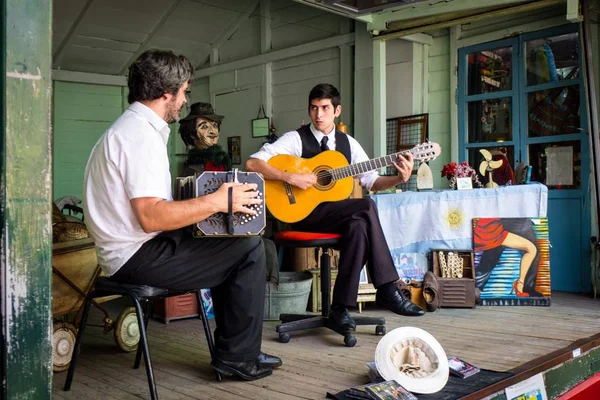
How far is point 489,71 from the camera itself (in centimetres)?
602

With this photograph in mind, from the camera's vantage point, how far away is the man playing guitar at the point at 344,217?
3.50m

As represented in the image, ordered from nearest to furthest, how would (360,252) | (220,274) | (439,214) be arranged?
(220,274) < (360,252) < (439,214)

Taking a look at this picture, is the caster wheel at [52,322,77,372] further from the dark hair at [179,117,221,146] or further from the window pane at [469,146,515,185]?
the window pane at [469,146,515,185]

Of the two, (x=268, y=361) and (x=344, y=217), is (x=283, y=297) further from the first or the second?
(x=268, y=361)

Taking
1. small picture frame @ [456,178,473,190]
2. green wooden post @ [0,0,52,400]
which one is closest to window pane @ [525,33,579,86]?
small picture frame @ [456,178,473,190]

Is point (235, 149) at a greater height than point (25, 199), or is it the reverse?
point (235, 149)

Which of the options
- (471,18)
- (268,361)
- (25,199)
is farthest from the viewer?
(471,18)

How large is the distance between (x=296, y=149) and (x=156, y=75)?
151cm

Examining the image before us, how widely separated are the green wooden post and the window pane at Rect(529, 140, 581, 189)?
487 cm

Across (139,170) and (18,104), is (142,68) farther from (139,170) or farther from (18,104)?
(18,104)

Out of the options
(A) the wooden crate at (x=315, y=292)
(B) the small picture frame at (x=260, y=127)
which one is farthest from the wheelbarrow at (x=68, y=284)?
(B) the small picture frame at (x=260, y=127)

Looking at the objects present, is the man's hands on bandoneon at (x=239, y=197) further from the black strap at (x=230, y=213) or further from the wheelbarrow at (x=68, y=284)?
the wheelbarrow at (x=68, y=284)

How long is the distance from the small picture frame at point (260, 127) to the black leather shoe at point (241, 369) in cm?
553

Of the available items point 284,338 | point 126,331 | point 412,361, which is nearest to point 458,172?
point 284,338
